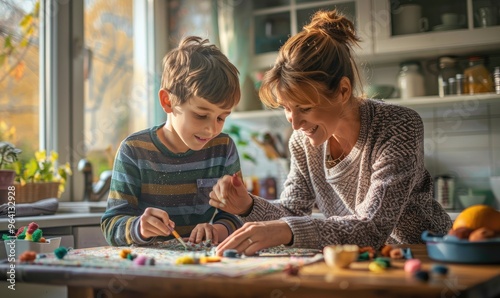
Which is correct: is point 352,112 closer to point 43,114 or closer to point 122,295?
point 122,295

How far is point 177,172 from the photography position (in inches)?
64.9

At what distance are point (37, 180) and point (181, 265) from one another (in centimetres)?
158

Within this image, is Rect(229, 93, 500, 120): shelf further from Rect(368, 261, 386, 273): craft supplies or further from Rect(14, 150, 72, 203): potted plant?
Rect(368, 261, 386, 273): craft supplies

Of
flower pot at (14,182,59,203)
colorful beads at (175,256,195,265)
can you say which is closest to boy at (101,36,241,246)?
colorful beads at (175,256,195,265)

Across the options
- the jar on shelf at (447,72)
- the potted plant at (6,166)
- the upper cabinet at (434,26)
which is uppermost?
the upper cabinet at (434,26)

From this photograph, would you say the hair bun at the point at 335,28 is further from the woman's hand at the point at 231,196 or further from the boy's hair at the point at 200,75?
the woman's hand at the point at 231,196

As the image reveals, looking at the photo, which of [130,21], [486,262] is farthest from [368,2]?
[486,262]

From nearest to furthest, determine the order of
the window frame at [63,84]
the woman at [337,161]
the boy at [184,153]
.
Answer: the woman at [337,161] → the boy at [184,153] → the window frame at [63,84]

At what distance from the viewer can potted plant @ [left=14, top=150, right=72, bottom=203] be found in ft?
7.95

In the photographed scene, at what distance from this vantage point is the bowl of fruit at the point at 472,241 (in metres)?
1.07

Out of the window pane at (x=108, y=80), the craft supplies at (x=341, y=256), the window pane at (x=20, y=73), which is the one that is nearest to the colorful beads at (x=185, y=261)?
the craft supplies at (x=341, y=256)

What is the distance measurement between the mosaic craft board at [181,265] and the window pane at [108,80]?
1757mm

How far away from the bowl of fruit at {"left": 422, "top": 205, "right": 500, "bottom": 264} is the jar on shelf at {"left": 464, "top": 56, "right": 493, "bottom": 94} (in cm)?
196

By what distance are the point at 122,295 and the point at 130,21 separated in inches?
100
